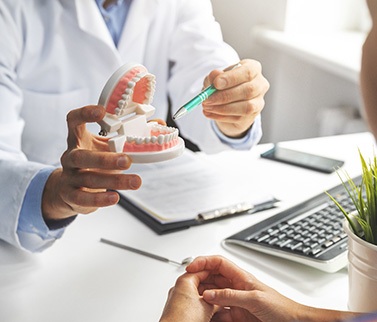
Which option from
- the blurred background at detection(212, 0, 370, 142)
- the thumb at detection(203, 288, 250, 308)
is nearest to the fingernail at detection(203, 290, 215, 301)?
the thumb at detection(203, 288, 250, 308)

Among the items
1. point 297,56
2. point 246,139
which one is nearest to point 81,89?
point 246,139

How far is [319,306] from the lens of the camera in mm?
741

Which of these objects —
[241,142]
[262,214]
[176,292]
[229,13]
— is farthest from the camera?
[229,13]

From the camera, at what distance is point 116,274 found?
812mm

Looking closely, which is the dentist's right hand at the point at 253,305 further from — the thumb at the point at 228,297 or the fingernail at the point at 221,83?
the fingernail at the point at 221,83

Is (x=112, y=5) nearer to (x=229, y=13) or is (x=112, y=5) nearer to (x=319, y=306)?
(x=319, y=306)

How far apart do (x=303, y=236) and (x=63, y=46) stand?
575 mm

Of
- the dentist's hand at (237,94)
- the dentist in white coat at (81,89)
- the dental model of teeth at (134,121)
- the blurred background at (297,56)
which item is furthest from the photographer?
the blurred background at (297,56)

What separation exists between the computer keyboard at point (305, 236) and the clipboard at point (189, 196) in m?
0.08

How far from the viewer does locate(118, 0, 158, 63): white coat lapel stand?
1.20 meters

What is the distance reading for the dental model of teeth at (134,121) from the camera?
649 millimetres

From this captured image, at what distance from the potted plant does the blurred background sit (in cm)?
127

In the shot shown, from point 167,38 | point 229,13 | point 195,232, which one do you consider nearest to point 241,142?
point 195,232

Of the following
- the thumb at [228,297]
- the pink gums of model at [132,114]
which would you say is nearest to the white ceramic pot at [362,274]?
the thumb at [228,297]
